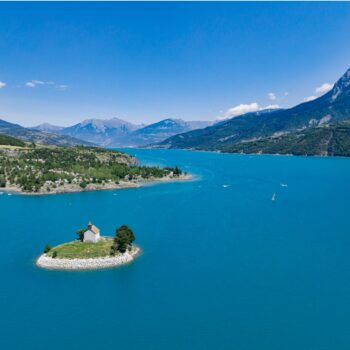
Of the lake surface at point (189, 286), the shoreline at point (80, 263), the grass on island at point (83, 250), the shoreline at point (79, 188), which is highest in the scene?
the shoreline at point (79, 188)

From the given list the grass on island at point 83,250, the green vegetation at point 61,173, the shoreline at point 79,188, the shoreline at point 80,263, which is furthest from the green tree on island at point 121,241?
the green vegetation at point 61,173

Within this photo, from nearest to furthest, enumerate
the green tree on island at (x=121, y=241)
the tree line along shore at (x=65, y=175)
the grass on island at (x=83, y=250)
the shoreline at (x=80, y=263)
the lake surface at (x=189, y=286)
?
the lake surface at (x=189, y=286), the shoreline at (x=80, y=263), the grass on island at (x=83, y=250), the green tree on island at (x=121, y=241), the tree line along shore at (x=65, y=175)

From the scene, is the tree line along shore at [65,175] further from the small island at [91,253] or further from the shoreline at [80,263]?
the shoreline at [80,263]

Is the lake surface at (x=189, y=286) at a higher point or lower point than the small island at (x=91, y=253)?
lower

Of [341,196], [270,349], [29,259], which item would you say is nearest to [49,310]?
[29,259]

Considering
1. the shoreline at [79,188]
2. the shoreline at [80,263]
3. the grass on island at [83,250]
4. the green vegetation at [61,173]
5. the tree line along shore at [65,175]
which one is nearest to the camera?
the shoreline at [80,263]

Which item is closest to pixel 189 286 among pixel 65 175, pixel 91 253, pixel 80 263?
pixel 91 253

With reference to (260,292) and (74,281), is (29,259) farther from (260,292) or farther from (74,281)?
(260,292)

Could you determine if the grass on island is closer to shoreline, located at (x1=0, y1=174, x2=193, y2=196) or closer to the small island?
the small island
